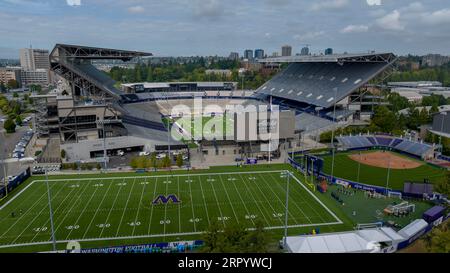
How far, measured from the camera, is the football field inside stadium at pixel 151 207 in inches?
909

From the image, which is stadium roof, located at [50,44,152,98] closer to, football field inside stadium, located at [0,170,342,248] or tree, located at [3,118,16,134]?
tree, located at [3,118,16,134]

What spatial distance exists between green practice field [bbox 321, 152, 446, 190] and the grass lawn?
232 inches

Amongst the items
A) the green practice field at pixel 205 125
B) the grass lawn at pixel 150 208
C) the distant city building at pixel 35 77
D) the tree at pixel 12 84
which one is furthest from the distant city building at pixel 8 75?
the grass lawn at pixel 150 208

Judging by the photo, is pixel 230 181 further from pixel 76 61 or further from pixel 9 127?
pixel 9 127

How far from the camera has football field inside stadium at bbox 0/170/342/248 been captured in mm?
23094

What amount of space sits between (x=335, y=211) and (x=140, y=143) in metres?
27.7

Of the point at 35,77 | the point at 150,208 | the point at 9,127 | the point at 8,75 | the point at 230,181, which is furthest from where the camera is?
the point at 35,77

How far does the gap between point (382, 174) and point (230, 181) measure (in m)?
16.5

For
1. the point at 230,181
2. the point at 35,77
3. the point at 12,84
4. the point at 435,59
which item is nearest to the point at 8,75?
the point at 35,77

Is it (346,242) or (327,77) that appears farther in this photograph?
(327,77)

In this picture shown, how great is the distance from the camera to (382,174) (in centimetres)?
3541

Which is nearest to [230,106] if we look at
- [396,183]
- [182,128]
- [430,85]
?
[182,128]

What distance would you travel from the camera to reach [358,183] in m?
31.2
